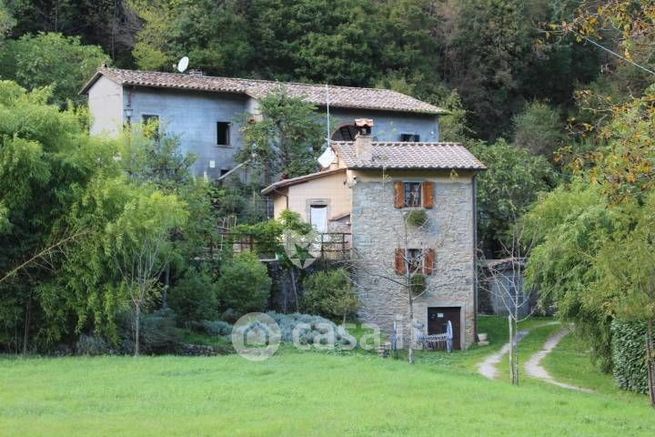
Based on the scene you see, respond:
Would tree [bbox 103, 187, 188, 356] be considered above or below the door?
above

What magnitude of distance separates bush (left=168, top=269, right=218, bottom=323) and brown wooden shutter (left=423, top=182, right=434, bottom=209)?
8.88 meters

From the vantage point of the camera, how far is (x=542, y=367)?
92.5 ft

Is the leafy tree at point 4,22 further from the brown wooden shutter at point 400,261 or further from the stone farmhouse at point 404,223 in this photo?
the brown wooden shutter at point 400,261

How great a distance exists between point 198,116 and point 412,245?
1222cm

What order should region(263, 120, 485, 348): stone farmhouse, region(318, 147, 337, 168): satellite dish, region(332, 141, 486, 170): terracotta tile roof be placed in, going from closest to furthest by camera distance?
region(332, 141, 486, 170): terracotta tile roof, region(263, 120, 485, 348): stone farmhouse, region(318, 147, 337, 168): satellite dish

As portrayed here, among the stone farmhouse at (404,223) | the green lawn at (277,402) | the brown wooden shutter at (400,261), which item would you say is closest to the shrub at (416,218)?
→ the stone farmhouse at (404,223)

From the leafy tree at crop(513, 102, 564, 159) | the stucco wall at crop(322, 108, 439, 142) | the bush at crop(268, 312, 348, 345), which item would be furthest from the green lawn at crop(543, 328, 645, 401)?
the leafy tree at crop(513, 102, 564, 159)

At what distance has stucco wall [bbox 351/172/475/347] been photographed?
3269 centimetres

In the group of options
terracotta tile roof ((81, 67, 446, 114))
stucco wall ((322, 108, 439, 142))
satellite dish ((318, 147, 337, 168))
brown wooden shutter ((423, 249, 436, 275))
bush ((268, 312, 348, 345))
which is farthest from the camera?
stucco wall ((322, 108, 439, 142))

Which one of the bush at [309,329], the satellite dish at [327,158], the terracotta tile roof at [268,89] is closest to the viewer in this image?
the bush at [309,329]

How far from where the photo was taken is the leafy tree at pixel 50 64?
42.0 metres

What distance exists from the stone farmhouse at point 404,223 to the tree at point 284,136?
4.23 meters

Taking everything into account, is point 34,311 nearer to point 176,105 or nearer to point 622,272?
point 622,272

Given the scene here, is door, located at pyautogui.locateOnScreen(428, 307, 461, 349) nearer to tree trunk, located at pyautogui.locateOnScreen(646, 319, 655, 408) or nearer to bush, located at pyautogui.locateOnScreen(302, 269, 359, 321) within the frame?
bush, located at pyautogui.locateOnScreen(302, 269, 359, 321)
